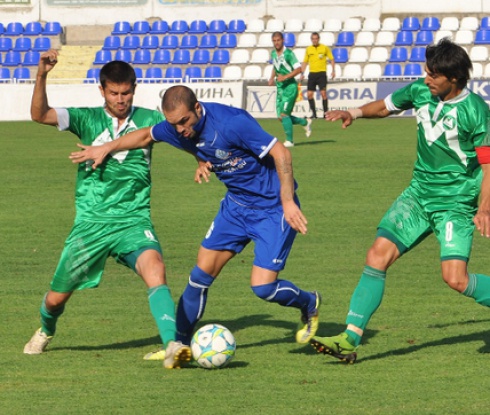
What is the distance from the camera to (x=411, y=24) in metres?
33.8

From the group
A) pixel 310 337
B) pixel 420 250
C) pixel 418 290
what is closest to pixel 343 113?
pixel 310 337

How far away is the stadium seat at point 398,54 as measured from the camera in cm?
3158

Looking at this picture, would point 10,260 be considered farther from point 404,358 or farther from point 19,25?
point 19,25

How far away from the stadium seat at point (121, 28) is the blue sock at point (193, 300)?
98.4ft

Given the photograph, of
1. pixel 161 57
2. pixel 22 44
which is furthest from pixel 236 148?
pixel 22 44

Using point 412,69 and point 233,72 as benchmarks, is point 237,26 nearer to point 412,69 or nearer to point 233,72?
point 233,72

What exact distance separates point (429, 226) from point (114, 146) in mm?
2086

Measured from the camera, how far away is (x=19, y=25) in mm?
36906

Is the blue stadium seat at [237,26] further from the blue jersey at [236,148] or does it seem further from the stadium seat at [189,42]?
the blue jersey at [236,148]

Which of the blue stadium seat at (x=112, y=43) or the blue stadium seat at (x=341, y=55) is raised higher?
the blue stadium seat at (x=112, y=43)

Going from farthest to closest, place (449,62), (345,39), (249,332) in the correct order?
(345,39) → (249,332) → (449,62)

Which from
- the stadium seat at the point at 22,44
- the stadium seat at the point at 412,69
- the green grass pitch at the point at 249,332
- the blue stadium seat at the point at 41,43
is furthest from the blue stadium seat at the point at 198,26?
the green grass pitch at the point at 249,332

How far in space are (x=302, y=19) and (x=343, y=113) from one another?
29.9 meters

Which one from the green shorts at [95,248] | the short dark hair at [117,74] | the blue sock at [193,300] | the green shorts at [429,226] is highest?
the short dark hair at [117,74]
